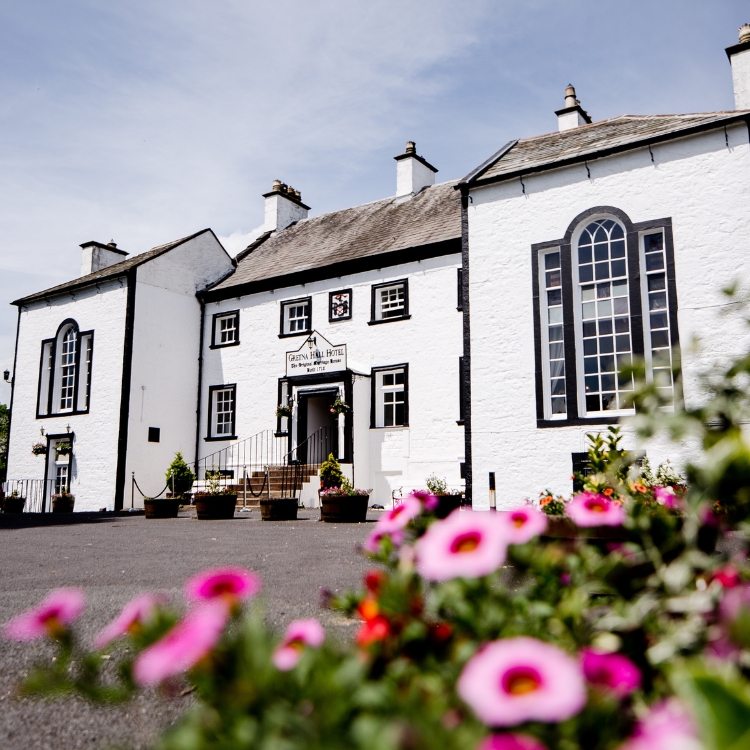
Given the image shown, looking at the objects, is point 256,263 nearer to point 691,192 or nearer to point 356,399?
point 356,399

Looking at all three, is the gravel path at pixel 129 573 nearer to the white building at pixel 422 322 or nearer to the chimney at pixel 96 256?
the white building at pixel 422 322

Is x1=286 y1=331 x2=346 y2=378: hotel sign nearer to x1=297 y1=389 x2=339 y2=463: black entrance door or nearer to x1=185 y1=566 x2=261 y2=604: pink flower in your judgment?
x1=297 y1=389 x2=339 y2=463: black entrance door

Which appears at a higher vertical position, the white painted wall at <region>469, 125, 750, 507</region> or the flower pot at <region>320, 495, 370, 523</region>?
the white painted wall at <region>469, 125, 750, 507</region>

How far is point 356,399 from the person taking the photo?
1873cm

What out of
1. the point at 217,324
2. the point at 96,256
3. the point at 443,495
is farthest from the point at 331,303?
the point at 96,256

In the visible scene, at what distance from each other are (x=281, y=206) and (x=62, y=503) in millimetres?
12400

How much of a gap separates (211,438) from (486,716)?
71.8 ft

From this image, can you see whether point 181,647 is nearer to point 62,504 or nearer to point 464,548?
point 464,548

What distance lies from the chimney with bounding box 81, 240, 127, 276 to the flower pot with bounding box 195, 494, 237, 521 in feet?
43.0

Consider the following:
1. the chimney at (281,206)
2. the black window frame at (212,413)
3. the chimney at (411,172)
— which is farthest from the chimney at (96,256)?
the chimney at (411,172)

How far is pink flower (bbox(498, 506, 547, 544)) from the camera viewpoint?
4.19 ft

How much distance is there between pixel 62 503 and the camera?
20844 millimetres

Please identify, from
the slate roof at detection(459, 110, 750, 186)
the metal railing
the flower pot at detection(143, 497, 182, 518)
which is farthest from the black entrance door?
the metal railing

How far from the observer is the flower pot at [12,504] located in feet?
71.5
